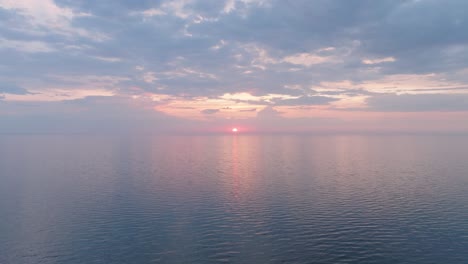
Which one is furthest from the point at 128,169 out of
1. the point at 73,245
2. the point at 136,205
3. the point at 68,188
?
the point at 73,245

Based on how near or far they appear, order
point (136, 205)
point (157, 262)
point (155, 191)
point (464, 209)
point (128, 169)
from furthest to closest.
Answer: point (128, 169) → point (155, 191) → point (136, 205) → point (464, 209) → point (157, 262)

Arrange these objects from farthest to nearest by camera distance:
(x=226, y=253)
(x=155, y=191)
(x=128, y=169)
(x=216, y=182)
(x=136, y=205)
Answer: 1. (x=128, y=169)
2. (x=216, y=182)
3. (x=155, y=191)
4. (x=136, y=205)
5. (x=226, y=253)

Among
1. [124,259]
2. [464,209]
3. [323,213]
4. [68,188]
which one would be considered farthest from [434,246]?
[68,188]

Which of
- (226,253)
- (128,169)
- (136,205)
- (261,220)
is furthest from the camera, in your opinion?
(128,169)

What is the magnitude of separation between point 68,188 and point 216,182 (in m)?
53.6

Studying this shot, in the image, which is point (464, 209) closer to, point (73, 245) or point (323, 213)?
point (323, 213)

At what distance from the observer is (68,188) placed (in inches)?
4616

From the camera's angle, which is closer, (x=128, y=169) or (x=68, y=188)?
(x=68, y=188)

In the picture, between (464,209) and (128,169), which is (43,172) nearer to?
(128,169)

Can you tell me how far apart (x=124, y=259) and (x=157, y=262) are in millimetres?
6222

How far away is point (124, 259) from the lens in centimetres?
5834

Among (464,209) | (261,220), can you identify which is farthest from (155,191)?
(464,209)

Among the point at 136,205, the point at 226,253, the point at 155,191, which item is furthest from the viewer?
the point at 155,191

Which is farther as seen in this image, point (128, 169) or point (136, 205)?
point (128, 169)
